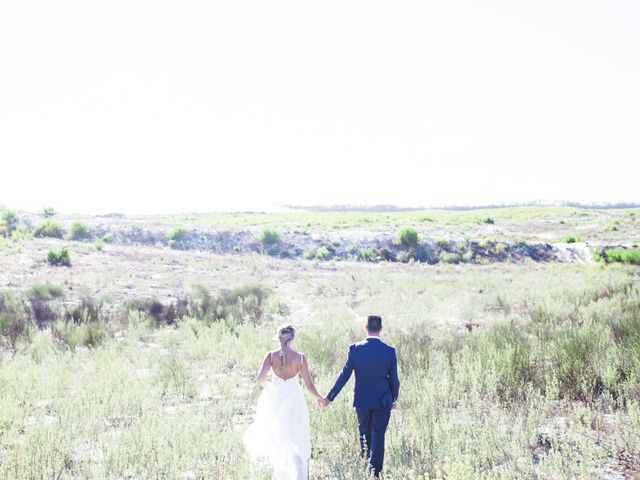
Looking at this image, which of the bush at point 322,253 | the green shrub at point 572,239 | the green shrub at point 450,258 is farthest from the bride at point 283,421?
the green shrub at point 572,239

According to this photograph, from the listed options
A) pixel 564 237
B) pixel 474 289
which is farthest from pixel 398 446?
pixel 564 237

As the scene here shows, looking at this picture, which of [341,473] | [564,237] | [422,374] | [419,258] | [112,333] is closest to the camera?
[341,473]

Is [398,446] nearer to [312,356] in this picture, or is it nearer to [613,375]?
[613,375]

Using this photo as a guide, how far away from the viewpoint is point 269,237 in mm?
41156

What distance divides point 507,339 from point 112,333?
850 centimetres

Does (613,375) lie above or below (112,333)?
above

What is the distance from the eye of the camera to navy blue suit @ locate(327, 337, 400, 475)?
519cm

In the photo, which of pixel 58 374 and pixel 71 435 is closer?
pixel 71 435

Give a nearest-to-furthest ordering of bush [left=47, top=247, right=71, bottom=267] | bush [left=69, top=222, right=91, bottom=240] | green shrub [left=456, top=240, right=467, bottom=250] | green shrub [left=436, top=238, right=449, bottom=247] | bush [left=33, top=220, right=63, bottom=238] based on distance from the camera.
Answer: bush [left=47, top=247, right=71, bottom=267]
bush [left=33, top=220, right=63, bottom=238]
bush [left=69, top=222, right=91, bottom=240]
green shrub [left=456, top=240, right=467, bottom=250]
green shrub [left=436, top=238, right=449, bottom=247]

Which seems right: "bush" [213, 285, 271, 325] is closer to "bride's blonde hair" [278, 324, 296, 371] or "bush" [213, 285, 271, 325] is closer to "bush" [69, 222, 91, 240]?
"bride's blonde hair" [278, 324, 296, 371]

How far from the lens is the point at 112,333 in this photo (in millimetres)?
12625

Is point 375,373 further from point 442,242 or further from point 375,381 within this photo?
point 442,242

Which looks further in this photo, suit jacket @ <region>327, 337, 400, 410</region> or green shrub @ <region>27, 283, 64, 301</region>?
green shrub @ <region>27, 283, 64, 301</region>

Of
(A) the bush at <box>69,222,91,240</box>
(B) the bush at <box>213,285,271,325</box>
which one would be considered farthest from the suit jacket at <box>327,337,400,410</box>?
(A) the bush at <box>69,222,91,240</box>
